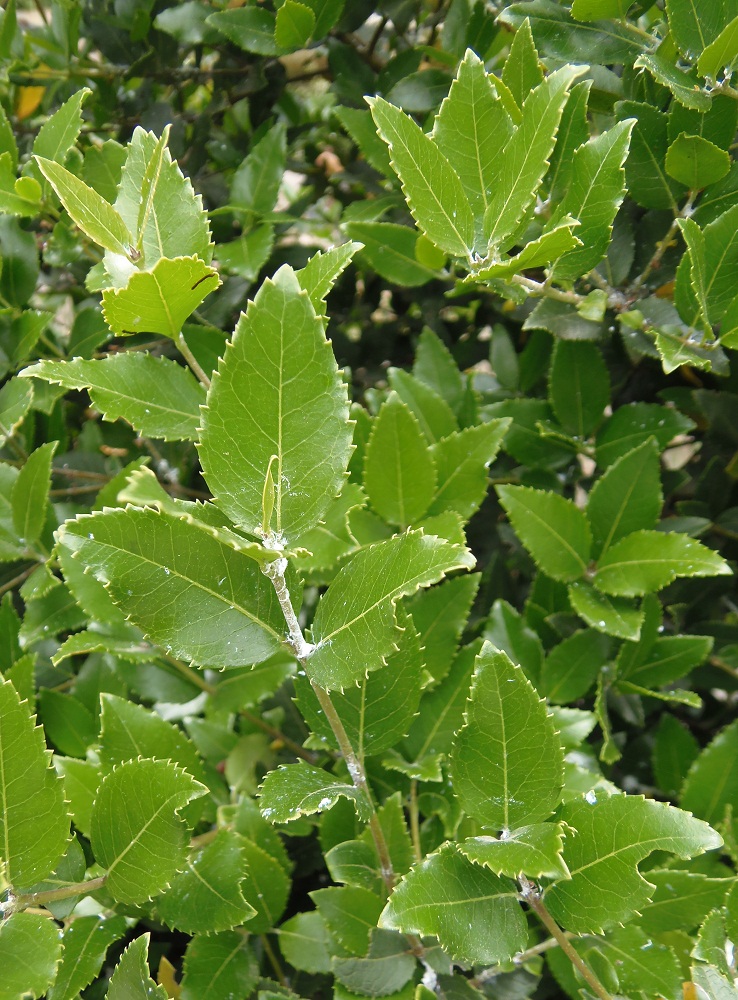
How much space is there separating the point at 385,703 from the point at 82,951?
29 centimetres

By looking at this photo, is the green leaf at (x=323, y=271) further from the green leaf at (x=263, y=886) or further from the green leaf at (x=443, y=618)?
the green leaf at (x=263, y=886)

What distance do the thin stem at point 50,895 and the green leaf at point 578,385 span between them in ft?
1.96

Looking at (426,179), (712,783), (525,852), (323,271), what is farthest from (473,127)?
(712,783)

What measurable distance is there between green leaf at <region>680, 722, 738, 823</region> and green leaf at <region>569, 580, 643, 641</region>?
0.13 meters

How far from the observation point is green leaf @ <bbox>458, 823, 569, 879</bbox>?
47 cm

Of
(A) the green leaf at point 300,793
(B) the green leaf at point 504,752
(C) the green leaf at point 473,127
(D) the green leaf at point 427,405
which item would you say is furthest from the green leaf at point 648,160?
(A) the green leaf at point 300,793

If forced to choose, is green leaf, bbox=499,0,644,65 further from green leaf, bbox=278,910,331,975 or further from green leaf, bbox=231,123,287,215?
green leaf, bbox=278,910,331,975

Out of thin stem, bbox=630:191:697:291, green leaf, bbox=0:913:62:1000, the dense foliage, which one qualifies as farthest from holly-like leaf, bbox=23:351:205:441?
thin stem, bbox=630:191:697:291

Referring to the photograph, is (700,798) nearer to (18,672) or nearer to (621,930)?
(621,930)

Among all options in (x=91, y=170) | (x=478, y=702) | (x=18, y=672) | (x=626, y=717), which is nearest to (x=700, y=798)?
(x=626, y=717)

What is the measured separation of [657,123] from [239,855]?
69cm

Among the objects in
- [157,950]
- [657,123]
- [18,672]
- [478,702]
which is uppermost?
[657,123]

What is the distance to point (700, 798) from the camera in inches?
29.4

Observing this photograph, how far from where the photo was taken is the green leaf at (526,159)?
Result: 1.77 feet
